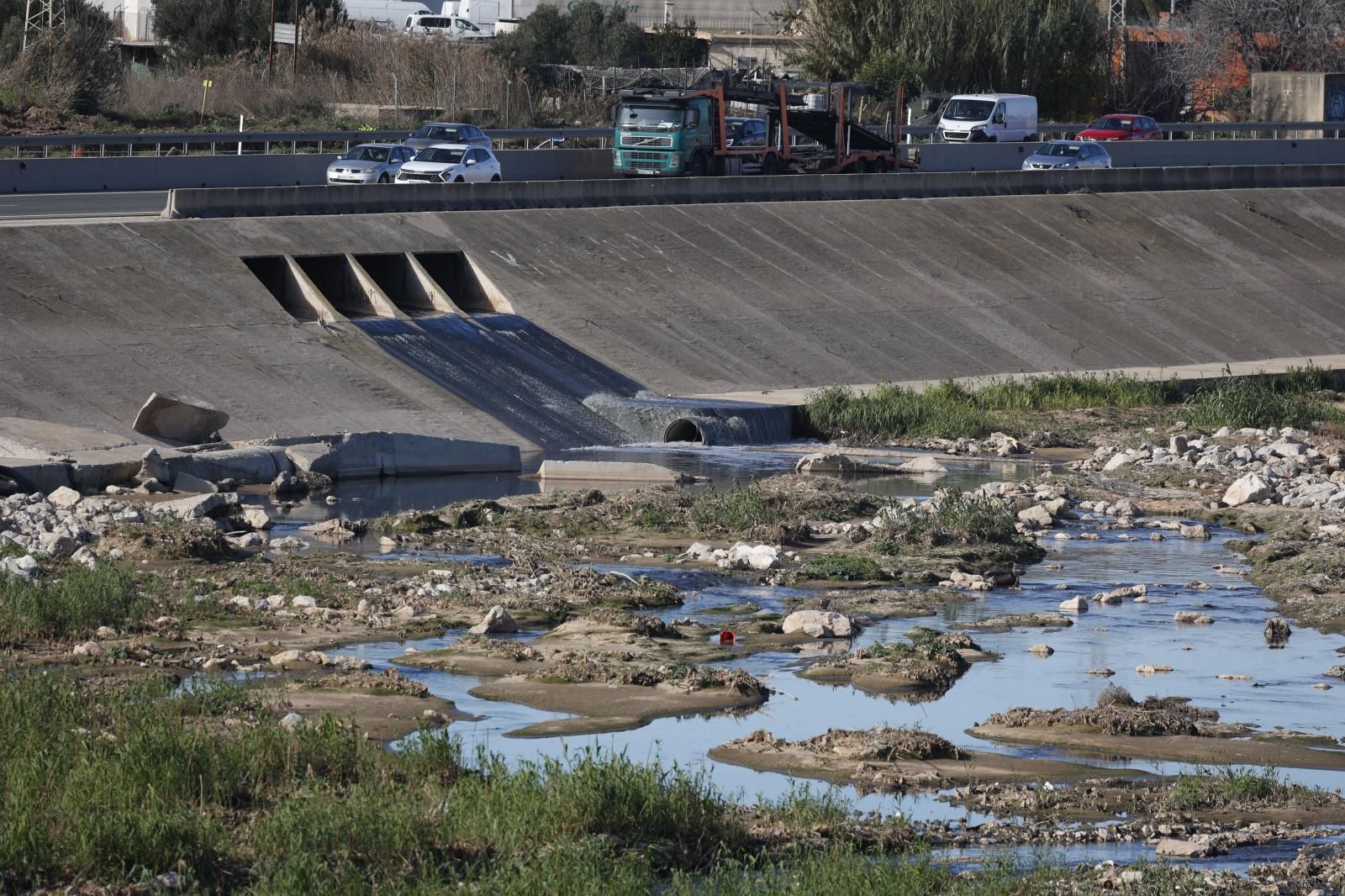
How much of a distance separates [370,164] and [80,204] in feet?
23.4

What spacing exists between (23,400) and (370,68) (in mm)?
42830

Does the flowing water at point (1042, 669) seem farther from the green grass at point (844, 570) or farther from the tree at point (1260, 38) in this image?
the tree at point (1260, 38)

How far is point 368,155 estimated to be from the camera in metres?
42.2

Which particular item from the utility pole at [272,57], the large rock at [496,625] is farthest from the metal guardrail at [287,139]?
the large rock at [496,625]

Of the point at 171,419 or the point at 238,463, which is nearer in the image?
the point at 238,463

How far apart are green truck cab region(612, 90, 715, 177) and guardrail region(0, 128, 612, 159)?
23.5 ft

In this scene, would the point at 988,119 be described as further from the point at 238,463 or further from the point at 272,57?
the point at 238,463

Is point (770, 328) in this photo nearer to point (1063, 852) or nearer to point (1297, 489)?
point (1297, 489)

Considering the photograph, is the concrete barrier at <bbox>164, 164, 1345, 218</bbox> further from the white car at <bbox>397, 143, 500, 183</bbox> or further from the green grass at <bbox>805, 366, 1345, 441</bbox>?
the green grass at <bbox>805, 366, 1345, 441</bbox>

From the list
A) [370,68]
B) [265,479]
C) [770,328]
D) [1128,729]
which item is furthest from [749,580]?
[370,68]

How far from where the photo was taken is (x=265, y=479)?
77.6ft

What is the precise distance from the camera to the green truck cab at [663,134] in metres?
42.7

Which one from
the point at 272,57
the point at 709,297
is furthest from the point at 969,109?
the point at 272,57

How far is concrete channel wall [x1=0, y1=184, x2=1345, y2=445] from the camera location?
27.4m
